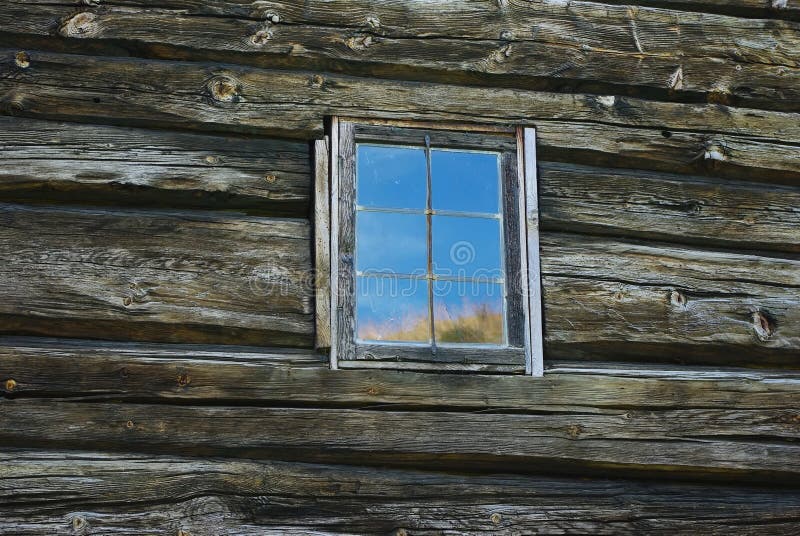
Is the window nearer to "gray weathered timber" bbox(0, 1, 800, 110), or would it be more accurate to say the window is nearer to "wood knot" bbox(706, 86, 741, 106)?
"gray weathered timber" bbox(0, 1, 800, 110)

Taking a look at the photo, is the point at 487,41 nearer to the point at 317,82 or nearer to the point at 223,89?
the point at 317,82

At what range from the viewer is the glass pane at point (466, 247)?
382 centimetres

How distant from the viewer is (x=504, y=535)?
3.53 m

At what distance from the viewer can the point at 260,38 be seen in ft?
12.7

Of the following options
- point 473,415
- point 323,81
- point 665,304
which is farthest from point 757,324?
point 323,81

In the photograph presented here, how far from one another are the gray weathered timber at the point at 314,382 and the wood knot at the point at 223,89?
2.88ft

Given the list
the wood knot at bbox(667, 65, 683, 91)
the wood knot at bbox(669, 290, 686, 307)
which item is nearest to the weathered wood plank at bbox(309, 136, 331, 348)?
the wood knot at bbox(669, 290, 686, 307)

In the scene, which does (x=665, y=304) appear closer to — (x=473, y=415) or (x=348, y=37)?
(x=473, y=415)

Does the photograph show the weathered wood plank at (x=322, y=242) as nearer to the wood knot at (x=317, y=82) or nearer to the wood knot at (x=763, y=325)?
the wood knot at (x=317, y=82)

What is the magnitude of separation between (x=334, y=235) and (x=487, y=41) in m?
0.97

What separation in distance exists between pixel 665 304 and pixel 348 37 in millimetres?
1476

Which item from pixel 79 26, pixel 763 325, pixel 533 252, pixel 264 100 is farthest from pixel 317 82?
pixel 763 325

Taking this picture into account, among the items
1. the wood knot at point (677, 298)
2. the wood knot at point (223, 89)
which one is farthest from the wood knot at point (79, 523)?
the wood knot at point (677, 298)

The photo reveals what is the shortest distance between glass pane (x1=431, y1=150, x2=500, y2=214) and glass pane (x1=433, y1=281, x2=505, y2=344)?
0.29 metres
